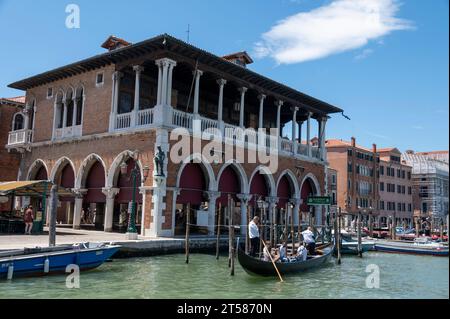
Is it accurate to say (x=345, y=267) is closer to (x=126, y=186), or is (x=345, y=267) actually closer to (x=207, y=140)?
(x=207, y=140)

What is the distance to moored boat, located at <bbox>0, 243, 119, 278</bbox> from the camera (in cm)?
962

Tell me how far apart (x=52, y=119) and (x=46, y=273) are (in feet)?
39.9

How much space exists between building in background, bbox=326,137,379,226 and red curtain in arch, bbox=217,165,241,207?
2522cm

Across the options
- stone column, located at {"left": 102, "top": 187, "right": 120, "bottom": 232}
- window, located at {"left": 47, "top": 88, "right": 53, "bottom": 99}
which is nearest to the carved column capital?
stone column, located at {"left": 102, "top": 187, "right": 120, "bottom": 232}

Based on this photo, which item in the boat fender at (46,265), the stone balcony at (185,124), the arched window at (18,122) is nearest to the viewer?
the boat fender at (46,265)

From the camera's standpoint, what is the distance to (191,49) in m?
16.7

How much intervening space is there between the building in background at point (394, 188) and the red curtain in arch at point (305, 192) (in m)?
26.9

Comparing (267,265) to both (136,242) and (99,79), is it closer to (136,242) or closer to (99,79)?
(136,242)

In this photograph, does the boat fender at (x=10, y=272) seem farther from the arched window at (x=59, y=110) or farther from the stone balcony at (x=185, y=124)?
the arched window at (x=59, y=110)

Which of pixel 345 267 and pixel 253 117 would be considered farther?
pixel 253 117

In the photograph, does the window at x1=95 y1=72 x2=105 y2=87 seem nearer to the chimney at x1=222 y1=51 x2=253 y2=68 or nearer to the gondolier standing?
the chimney at x1=222 y1=51 x2=253 y2=68

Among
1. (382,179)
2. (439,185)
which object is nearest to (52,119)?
(382,179)

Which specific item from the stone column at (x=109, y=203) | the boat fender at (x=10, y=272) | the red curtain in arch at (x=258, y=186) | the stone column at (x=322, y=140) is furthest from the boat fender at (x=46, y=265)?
the stone column at (x=322, y=140)

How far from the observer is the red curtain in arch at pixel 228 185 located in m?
18.6
